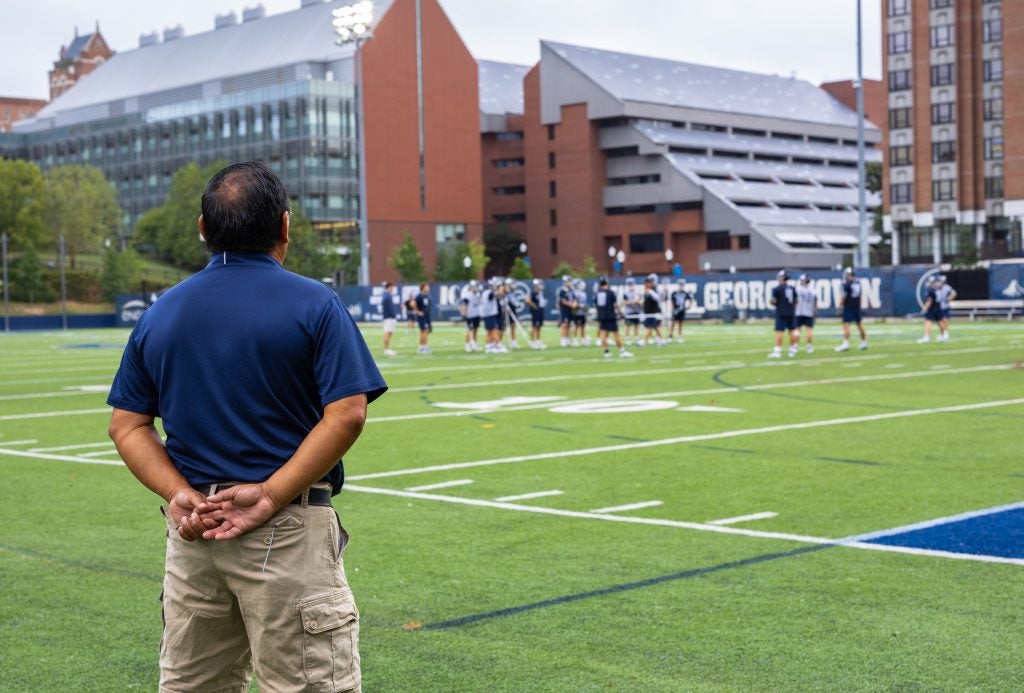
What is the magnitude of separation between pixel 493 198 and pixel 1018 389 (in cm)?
9899

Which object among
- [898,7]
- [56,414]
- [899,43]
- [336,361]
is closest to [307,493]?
[336,361]

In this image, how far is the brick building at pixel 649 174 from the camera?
105000mm

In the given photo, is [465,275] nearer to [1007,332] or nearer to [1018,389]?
[1007,332]

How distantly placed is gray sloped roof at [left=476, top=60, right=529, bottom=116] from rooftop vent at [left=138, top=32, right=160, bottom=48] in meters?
28.1

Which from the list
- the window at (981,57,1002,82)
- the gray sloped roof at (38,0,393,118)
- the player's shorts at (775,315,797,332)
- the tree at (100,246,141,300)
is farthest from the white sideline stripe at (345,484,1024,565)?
the gray sloped roof at (38,0,393,118)

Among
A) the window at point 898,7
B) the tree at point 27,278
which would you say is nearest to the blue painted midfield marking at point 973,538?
the tree at point 27,278

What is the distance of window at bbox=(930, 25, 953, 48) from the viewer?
91.6 m

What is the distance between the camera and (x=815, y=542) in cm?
828

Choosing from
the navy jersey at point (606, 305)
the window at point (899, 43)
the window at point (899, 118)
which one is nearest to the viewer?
Answer: the navy jersey at point (606, 305)

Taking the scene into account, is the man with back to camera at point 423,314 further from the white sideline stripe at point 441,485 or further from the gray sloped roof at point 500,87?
the gray sloped roof at point 500,87

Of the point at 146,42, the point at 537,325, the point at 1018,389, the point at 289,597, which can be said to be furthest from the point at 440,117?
the point at 289,597

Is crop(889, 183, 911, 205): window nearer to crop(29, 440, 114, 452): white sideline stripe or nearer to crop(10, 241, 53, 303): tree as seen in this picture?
crop(10, 241, 53, 303): tree

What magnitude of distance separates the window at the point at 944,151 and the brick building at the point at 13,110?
12816 centimetres

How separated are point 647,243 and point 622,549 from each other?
101345 mm
